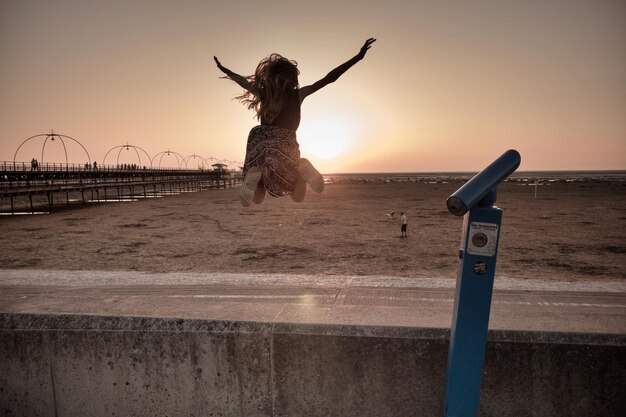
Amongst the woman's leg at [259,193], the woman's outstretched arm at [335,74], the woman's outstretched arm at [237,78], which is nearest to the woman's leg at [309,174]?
the woman's leg at [259,193]

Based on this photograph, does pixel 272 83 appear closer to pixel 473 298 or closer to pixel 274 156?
pixel 274 156

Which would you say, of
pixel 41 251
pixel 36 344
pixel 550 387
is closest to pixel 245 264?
pixel 41 251

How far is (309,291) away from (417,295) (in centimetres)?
205

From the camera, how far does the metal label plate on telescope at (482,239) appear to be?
1.93 m

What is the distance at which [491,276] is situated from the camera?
1.95 metres

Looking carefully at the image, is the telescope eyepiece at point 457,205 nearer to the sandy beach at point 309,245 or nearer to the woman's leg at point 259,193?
the woman's leg at point 259,193

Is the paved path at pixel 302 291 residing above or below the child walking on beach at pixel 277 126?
below

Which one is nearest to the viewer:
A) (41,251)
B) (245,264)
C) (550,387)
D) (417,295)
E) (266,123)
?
(550,387)

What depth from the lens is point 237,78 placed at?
2.81 metres

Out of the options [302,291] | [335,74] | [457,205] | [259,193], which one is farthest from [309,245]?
[457,205]

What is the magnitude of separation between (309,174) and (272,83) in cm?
61

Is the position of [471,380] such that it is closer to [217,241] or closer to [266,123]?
[266,123]

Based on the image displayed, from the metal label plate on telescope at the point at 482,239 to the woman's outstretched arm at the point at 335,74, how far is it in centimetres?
124

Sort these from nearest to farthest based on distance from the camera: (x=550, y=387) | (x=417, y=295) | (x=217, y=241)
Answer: (x=550, y=387) → (x=417, y=295) → (x=217, y=241)
